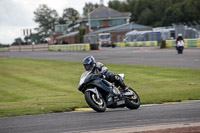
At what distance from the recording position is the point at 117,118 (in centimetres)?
813

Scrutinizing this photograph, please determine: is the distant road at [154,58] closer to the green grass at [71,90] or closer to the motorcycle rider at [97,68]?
the green grass at [71,90]

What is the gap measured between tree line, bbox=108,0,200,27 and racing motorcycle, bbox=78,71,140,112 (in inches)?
3638

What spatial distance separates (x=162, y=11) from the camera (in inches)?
4860

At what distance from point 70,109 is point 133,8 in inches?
5301

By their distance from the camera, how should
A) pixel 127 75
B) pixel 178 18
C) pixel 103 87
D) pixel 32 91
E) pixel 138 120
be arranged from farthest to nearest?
1. pixel 178 18
2. pixel 127 75
3. pixel 32 91
4. pixel 103 87
5. pixel 138 120

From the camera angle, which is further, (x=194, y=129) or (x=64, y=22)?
(x=64, y=22)

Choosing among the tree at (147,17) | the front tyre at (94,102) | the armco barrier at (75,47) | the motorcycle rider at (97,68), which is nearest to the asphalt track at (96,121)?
the front tyre at (94,102)

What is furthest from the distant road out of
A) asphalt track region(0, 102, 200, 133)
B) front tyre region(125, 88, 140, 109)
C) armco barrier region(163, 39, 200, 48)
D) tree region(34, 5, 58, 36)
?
tree region(34, 5, 58, 36)

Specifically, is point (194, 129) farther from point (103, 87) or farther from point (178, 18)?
point (178, 18)

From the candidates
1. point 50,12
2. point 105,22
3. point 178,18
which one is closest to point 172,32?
point 178,18

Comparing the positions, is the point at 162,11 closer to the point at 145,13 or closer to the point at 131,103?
the point at 145,13

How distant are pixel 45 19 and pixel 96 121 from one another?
162 m

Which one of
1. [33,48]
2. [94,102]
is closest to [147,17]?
[33,48]

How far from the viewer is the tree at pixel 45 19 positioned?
547 ft
